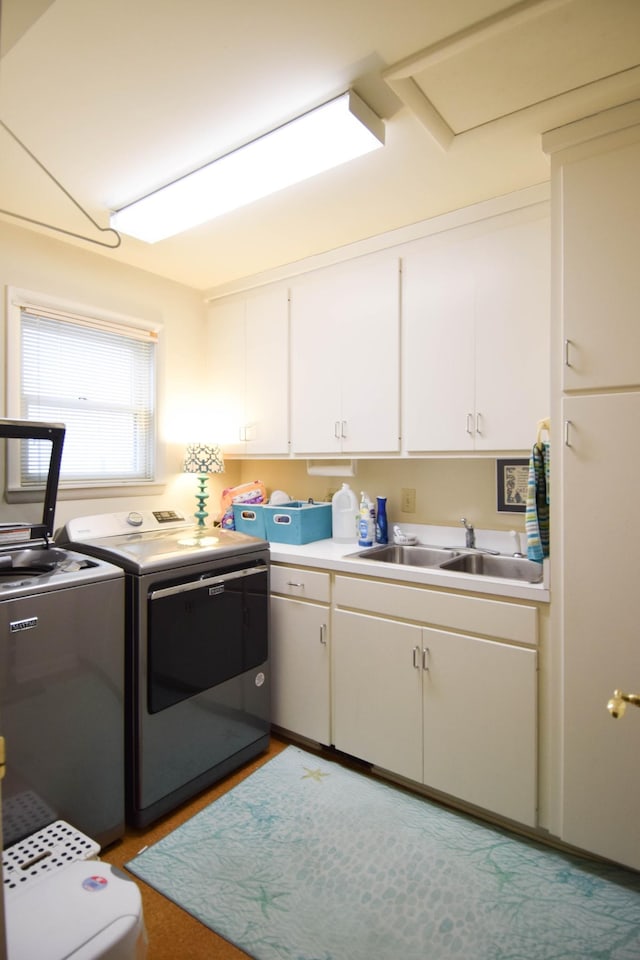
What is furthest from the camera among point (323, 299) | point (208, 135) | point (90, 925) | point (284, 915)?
point (323, 299)

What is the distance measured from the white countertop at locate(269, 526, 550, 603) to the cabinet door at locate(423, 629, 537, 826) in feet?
0.66

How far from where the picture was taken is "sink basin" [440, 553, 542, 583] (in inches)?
90.7

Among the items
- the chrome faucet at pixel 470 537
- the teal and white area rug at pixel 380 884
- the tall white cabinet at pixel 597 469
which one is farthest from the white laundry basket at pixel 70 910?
the chrome faucet at pixel 470 537

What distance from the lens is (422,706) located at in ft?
6.76

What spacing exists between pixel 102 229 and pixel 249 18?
126 centimetres

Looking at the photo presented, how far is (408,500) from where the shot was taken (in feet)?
9.07

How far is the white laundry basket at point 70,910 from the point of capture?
1139 mm

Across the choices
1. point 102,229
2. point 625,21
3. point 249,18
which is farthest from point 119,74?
point 625,21

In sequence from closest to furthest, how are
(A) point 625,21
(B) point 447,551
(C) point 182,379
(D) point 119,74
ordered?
(A) point 625,21
(D) point 119,74
(B) point 447,551
(C) point 182,379

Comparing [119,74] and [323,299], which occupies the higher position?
[119,74]

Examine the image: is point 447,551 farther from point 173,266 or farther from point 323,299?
point 173,266

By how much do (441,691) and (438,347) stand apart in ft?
4.80

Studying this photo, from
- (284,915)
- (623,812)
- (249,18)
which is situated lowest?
(284,915)

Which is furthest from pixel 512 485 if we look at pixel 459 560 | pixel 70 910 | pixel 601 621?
pixel 70 910
